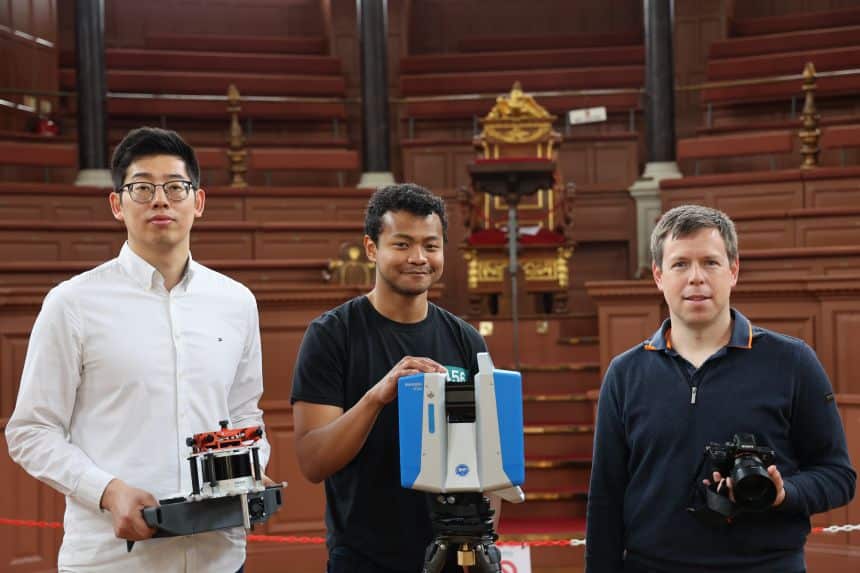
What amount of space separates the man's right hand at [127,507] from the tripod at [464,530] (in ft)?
1.33

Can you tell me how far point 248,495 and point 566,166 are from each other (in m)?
7.38

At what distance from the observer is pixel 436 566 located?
5.12 feet

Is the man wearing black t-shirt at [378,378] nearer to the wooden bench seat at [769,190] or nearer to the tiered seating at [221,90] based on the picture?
the wooden bench seat at [769,190]

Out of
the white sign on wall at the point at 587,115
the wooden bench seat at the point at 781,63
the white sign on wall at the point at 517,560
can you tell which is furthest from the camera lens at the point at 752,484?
the wooden bench seat at the point at 781,63

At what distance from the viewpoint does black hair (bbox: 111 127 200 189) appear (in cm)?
182

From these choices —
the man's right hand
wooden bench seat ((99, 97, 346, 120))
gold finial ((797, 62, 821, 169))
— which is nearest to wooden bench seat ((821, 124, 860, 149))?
gold finial ((797, 62, 821, 169))

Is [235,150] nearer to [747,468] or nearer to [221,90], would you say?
[221,90]

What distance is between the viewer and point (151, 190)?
5.90 feet

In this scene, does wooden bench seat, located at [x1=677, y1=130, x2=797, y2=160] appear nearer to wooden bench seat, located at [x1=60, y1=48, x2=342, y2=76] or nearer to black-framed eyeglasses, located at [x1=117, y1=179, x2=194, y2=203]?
wooden bench seat, located at [x1=60, y1=48, x2=342, y2=76]

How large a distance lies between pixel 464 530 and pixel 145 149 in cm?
79

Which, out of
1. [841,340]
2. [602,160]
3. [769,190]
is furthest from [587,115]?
[841,340]

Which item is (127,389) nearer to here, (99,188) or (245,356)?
(245,356)

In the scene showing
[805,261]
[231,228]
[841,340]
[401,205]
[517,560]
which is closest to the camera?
[401,205]

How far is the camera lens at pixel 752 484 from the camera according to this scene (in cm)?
161
